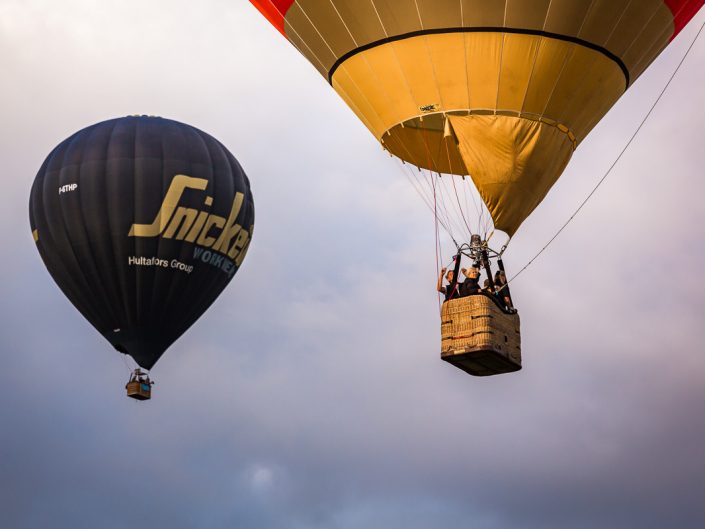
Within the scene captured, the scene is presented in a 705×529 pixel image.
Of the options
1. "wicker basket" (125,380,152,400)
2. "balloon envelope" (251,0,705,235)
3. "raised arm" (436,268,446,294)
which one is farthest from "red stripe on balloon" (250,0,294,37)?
"wicker basket" (125,380,152,400)

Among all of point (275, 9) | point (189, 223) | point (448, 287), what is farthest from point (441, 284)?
point (189, 223)

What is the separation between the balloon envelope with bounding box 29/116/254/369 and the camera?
24047mm

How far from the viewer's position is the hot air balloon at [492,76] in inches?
682

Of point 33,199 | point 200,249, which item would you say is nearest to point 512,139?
point 200,249

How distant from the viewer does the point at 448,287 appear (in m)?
17.5

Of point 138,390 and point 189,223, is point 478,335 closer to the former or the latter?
point 189,223

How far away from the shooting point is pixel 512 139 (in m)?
17.7

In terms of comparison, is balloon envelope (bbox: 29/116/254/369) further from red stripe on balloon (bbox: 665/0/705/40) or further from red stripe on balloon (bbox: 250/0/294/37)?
red stripe on balloon (bbox: 665/0/705/40)

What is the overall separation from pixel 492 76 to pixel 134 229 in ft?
26.7

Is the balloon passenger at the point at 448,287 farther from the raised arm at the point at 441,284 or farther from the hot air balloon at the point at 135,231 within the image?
the hot air balloon at the point at 135,231

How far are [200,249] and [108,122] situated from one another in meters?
2.54

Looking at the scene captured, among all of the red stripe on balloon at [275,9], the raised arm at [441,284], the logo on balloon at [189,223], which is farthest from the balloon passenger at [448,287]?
the logo on balloon at [189,223]

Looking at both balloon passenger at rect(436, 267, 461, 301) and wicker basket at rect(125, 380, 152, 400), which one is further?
wicker basket at rect(125, 380, 152, 400)

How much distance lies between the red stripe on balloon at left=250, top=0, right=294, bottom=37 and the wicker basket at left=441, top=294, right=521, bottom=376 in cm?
391
